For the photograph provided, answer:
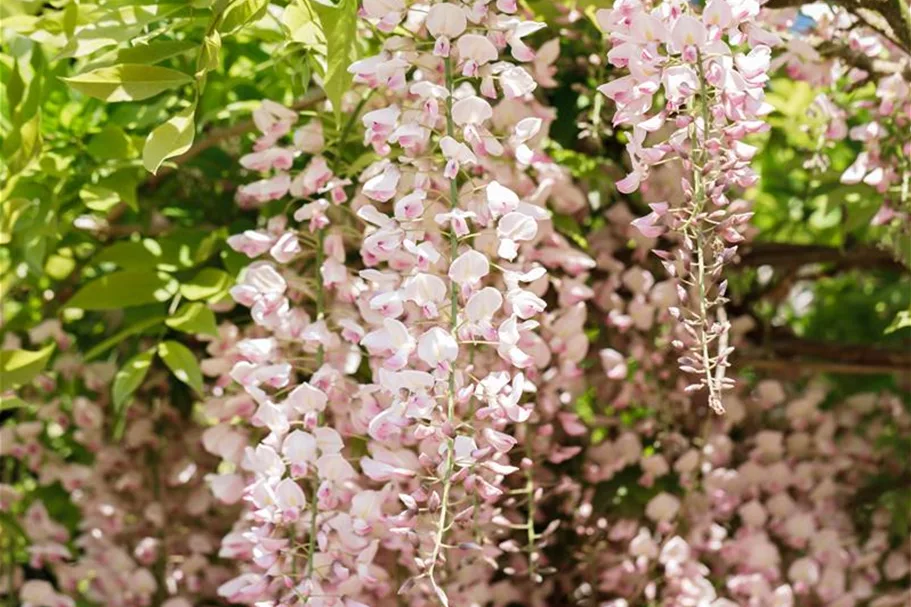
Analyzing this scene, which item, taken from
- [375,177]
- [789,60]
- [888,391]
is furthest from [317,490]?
[888,391]

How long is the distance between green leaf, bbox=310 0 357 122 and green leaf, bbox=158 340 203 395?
282mm

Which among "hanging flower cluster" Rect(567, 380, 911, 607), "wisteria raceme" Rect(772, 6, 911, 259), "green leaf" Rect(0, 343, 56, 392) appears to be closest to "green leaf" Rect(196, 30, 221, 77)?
"green leaf" Rect(0, 343, 56, 392)

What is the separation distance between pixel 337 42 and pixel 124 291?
1.19 ft

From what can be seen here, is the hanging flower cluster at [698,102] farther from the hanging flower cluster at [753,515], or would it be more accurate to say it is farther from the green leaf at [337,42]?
the hanging flower cluster at [753,515]

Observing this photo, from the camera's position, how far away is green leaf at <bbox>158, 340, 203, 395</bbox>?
1.06 meters

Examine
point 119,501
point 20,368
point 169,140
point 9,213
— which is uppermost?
point 169,140

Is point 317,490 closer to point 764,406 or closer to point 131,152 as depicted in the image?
→ point 131,152

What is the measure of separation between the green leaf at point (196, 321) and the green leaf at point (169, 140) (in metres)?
0.23

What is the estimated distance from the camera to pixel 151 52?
0.91 meters

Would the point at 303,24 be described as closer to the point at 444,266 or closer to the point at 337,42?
the point at 337,42

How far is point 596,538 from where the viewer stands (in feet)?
4.17

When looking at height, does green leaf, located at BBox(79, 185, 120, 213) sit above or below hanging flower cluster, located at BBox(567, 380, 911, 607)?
above

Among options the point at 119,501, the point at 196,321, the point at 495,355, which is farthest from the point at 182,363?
the point at 119,501

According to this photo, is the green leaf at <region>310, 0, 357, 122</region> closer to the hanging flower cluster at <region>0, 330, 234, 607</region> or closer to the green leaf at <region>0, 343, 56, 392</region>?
the green leaf at <region>0, 343, 56, 392</region>
